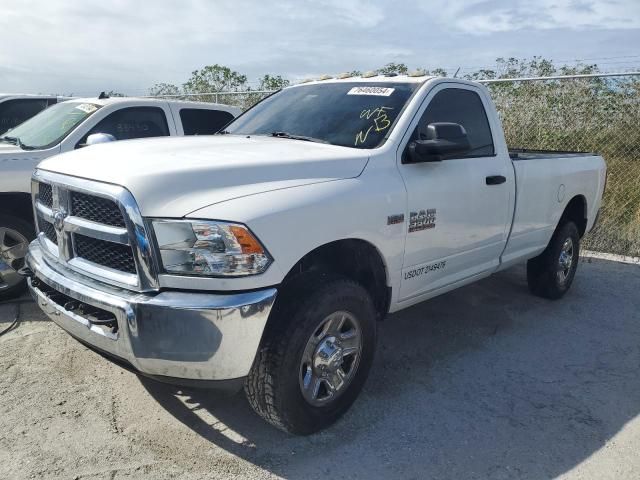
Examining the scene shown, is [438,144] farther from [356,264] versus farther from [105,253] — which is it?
[105,253]

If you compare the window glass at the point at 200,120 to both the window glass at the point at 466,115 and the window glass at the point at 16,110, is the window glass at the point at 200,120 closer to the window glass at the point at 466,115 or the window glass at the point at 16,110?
the window glass at the point at 16,110

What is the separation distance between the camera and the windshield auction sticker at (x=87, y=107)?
575 cm

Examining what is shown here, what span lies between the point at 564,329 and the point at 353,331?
2620 mm

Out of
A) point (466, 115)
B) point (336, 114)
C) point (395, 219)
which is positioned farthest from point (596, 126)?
point (395, 219)

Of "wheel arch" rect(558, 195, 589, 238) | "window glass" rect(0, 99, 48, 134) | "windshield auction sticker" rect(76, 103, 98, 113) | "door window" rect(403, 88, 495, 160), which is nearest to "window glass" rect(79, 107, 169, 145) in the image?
"windshield auction sticker" rect(76, 103, 98, 113)

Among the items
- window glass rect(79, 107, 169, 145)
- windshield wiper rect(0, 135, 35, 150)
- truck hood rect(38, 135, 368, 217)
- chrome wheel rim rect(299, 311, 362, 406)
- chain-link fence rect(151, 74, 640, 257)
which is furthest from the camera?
chain-link fence rect(151, 74, 640, 257)

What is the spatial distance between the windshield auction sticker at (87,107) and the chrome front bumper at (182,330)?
11.9 ft

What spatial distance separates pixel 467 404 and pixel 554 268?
2549mm

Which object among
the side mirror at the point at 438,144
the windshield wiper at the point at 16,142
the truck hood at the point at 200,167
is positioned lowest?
the windshield wiper at the point at 16,142

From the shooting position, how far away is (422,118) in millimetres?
3764

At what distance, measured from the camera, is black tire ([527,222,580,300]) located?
5516mm

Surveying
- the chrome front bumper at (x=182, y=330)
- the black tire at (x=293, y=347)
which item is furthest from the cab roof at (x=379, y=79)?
the chrome front bumper at (x=182, y=330)

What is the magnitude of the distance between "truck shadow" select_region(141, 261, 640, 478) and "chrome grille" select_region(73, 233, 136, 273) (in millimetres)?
786

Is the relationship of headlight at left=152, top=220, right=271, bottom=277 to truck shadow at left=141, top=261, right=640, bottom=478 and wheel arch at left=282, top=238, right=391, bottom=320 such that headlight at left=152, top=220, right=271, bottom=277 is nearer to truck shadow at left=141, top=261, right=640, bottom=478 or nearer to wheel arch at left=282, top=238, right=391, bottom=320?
wheel arch at left=282, top=238, right=391, bottom=320
